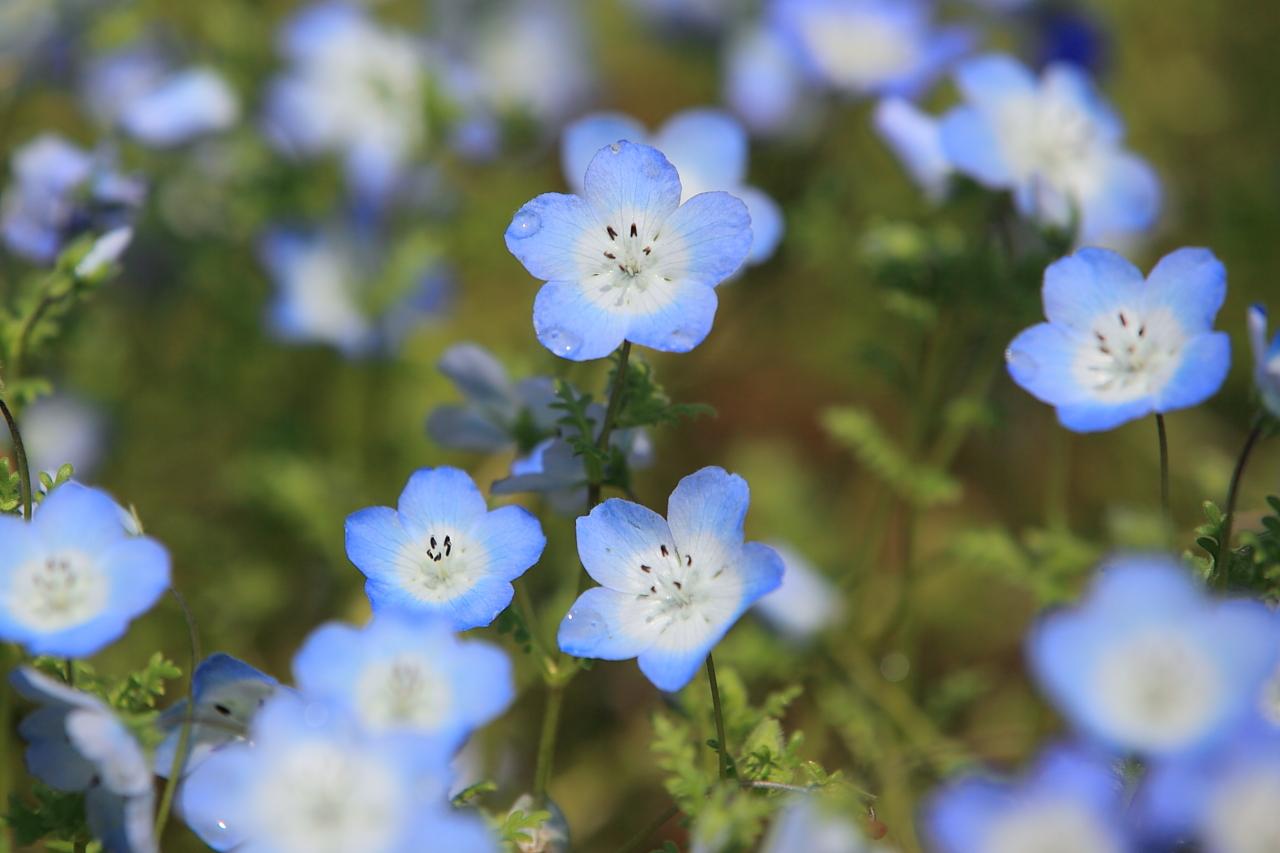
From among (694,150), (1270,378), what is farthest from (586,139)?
(1270,378)

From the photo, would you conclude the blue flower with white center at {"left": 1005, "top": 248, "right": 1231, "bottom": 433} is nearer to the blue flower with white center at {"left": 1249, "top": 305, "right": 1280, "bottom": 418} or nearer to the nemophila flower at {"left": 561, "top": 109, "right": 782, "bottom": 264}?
the blue flower with white center at {"left": 1249, "top": 305, "right": 1280, "bottom": 418}

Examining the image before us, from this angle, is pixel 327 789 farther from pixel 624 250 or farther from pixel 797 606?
pixel 797 606

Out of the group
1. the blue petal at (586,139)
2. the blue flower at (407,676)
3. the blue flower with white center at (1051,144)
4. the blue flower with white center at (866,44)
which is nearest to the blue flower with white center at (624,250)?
the blue flower at (407,676)

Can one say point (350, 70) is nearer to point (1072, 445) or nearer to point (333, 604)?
point (333, 604)

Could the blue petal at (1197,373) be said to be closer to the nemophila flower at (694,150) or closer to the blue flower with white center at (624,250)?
the blue flower with white center at (624,250)

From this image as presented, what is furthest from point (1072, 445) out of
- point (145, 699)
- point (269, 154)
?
point (145, 699)
